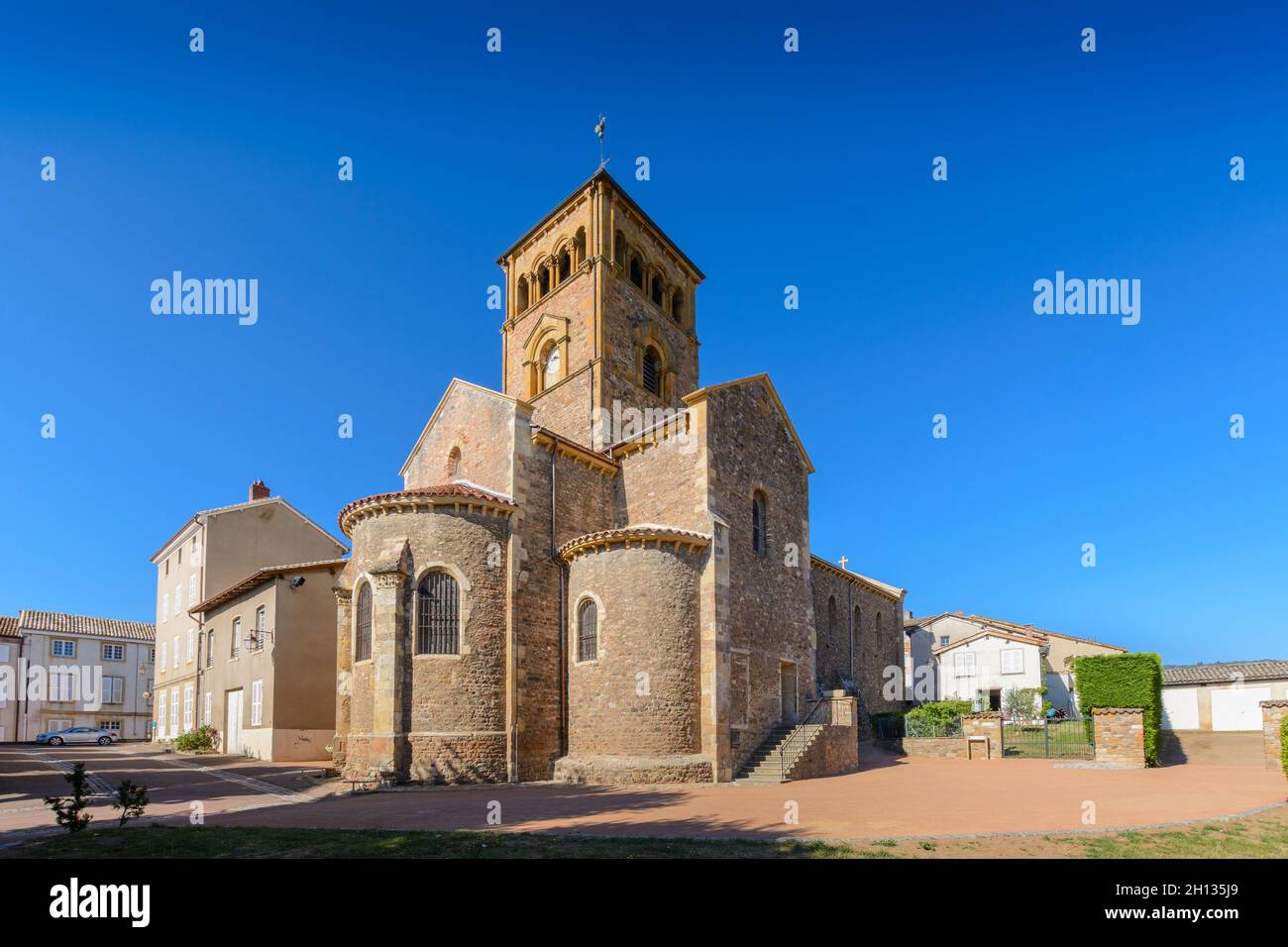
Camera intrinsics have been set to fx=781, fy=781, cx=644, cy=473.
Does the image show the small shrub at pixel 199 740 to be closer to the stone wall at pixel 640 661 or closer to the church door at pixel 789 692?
the stone wall at pixel 640 661

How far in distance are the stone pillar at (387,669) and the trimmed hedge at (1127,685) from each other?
61.6 ft

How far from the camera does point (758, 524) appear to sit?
22078 millimetres

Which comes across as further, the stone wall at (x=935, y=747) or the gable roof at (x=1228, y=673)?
the gable roof at (x=1228, y=673)

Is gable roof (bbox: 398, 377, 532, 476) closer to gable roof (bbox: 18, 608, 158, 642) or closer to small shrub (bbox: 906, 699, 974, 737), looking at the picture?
small shrub (bbox: 906, 699, 974, 737)

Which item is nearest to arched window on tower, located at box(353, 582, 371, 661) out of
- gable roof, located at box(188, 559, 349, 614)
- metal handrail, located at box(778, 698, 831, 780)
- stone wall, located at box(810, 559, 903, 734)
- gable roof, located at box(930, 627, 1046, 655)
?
gable roof, located at box(188, 559, 349, 614)

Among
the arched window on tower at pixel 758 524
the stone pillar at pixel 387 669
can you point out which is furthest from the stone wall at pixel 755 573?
the stone pillar at pixel 387 669

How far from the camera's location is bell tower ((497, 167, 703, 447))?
26766 millimetres

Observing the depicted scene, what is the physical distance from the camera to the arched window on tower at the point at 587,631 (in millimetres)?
19234

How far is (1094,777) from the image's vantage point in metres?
17.7

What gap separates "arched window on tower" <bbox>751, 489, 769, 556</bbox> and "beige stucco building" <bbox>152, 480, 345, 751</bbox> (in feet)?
73.2

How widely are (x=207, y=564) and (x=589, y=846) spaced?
30.4 meters

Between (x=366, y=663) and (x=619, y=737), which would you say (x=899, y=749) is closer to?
(x=619, y=737)

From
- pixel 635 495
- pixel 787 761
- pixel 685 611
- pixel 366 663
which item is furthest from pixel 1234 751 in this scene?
pixel 366 663

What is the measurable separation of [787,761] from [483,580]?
332 inches
